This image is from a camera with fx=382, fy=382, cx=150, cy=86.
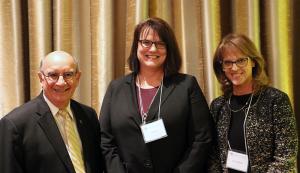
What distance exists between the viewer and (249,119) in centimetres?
198

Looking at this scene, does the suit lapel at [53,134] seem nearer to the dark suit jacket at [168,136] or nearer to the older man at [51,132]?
the older man at [51,132]

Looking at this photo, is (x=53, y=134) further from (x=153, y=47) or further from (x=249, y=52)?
(x=249, y=52)

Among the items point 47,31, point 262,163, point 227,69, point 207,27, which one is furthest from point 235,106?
point 47,31

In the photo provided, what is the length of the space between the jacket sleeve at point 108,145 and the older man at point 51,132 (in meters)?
0.06

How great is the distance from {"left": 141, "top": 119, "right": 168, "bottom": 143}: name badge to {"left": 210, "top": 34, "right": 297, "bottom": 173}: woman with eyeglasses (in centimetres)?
32

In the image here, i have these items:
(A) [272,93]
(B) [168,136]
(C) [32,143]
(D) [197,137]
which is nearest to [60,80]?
(C) [32,143]

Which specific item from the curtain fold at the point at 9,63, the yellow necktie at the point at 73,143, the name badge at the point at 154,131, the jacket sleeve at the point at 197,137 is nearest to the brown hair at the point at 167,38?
the jacket sleeve at the point at 197,137

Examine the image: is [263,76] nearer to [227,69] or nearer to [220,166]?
[227,69]

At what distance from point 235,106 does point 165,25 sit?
1.92ft

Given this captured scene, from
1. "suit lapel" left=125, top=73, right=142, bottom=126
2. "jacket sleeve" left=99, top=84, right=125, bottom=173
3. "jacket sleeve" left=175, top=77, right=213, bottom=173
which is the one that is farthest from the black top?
"jacket sleeve" left=99, top=84, right=125, bottom=173

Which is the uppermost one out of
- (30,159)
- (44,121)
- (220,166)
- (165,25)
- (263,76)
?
(165,25)

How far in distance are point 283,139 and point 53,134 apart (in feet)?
3.72

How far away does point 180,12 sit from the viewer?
2.73 metres

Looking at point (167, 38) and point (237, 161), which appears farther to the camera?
point (167, 38)
